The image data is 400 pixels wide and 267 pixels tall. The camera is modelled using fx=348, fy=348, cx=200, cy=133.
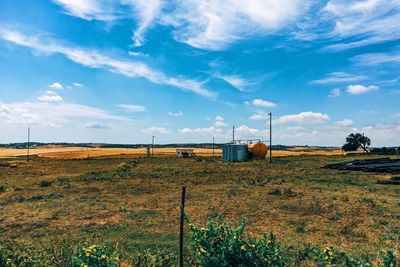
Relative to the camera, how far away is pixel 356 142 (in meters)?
93.2

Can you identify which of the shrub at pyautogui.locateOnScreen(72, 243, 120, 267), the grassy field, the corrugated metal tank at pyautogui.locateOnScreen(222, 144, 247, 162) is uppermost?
the corrugated metal tank at pyautogui.locateOnScreen(222, 144, 247, 162)

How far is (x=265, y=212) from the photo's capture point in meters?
16.1

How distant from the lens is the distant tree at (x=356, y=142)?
9169cm

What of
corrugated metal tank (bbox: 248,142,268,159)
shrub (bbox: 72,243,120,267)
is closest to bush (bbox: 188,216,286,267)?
shrub (bbox: 72,243,120,267)

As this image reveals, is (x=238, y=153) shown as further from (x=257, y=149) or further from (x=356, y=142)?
(x=356, y=142)

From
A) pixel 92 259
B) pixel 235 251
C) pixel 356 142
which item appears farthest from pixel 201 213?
pixel 356 142

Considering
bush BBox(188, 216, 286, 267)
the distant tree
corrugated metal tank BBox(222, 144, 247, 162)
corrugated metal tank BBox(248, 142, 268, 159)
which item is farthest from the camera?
the distant tree

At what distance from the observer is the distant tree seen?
9169 cm

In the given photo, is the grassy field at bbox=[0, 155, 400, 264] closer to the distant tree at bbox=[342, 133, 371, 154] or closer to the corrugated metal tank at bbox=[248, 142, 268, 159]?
the corrugated metal tank at bbox=[248, 142, 268, 159]

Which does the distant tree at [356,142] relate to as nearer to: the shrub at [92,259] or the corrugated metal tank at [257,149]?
the corrugated metal tank at [257,149]

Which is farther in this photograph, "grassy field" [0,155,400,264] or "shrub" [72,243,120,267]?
"grassy field" [0,155,400,264]

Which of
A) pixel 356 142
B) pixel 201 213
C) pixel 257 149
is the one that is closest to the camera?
pixel 201 213

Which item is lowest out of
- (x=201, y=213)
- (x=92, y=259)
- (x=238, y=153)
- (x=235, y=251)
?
(x=201, y=213)

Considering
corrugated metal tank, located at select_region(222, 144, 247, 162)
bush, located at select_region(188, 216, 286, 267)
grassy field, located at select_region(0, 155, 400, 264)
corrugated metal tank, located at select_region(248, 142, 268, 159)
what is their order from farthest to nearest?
corrugated metal tank, located at select_region(248, 142, 268, 159) → corrugated metal tank, located at select_region(222, 144, 247, 162) → grassy field, located at select_region(0, 155, 400, 264) → bush, located at select_region(188, 216, 286, 267)
